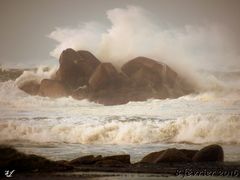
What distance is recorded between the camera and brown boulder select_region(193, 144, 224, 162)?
13.6 meters

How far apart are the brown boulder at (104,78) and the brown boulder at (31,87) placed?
1.74 meters

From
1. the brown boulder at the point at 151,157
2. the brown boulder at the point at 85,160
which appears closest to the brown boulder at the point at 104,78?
the brown boulder at the point at 85,160

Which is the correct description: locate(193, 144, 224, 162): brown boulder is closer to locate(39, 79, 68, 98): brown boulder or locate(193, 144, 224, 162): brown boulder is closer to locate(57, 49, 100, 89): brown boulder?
locate(57, 49, 100, 89): brown boulder

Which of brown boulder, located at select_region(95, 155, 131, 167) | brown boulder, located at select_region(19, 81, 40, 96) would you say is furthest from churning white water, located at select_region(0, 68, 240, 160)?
brown boulder, located at select_region(95, 155, 131, 167)

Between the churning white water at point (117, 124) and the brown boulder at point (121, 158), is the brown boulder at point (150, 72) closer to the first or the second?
the churning white water at point (117, 124)

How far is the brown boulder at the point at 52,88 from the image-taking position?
1473cm

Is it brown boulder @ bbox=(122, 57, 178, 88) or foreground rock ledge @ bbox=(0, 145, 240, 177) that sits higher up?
brown boulder @ bbox=(122, 57, 178, 88)

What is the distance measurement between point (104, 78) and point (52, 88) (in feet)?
5.66

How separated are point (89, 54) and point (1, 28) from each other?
3.13m

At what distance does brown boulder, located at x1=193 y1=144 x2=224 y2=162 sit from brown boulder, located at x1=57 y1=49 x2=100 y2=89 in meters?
4.30

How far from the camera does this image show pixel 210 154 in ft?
44.8

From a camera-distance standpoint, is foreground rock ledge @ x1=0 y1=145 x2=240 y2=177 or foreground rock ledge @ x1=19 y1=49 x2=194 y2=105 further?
foreground rock ledge @ x1=19 y1=49 x2=194 y2=105

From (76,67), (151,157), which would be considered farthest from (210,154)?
(76,67)

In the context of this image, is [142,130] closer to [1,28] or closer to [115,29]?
[115,29]
